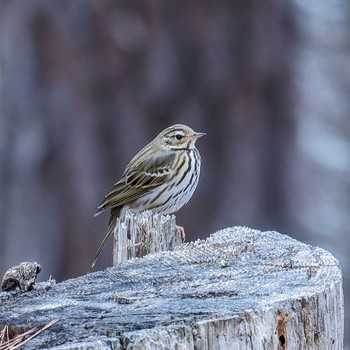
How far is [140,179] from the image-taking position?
28.5ft

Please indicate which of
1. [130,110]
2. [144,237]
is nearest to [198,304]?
[144,237]

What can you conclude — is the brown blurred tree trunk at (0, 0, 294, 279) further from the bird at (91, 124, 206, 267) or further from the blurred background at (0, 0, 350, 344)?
the bird at (91, 124, 206, 267)

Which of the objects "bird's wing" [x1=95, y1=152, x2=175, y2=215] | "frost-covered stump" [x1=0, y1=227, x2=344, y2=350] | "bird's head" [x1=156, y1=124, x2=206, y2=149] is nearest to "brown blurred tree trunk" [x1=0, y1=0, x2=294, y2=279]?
"bird's head" [x1=156, y1=124, x2=206, y2=149]

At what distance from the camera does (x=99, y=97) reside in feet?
34.7

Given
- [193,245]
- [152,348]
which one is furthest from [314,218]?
[152,348]

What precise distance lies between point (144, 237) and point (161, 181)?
8.07ft

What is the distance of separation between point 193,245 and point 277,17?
5.30m

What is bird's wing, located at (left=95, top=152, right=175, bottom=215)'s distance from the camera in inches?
338

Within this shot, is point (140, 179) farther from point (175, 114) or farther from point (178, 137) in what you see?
point (175, 114)

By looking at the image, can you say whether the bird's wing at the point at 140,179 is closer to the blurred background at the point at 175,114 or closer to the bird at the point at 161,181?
the bird at the point at 161,181

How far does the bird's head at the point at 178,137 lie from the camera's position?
8.89m

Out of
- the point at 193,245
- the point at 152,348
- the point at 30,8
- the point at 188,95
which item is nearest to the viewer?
the point at 152,348

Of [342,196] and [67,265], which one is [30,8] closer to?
[67,265]

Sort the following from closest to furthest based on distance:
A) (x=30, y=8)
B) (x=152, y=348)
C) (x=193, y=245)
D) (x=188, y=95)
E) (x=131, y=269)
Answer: (x=152, y=348) → (x=131, y=269) → (x=193, y=245) → (x=188, y=95) → (x=30, y=8)
